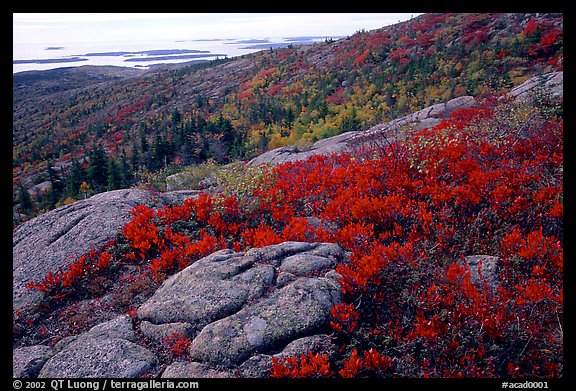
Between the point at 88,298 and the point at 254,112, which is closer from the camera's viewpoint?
the point at 88,298

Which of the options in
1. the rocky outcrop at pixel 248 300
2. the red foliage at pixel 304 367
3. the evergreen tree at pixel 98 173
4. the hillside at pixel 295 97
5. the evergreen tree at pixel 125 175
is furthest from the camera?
the evergreen tree at pixel 98 173

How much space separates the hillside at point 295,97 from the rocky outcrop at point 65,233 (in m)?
11.1

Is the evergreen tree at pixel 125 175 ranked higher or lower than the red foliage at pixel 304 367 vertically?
lower

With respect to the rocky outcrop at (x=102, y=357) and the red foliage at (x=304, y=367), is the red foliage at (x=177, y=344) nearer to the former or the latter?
the rocky outcrop at (x=102, y=357)

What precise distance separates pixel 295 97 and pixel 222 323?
1397 inches

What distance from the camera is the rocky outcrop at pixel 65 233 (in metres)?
6.32

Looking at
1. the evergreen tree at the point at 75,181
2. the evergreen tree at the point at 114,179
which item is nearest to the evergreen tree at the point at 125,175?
the evergreen tree at the point at 114,179

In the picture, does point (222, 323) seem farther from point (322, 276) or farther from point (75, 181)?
point (75, 181)

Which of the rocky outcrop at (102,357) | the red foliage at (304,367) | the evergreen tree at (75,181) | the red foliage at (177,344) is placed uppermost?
the red foliage at (304,367)

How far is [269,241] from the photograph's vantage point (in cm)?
591

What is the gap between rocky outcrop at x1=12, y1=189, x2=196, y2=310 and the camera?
6.32 meters
